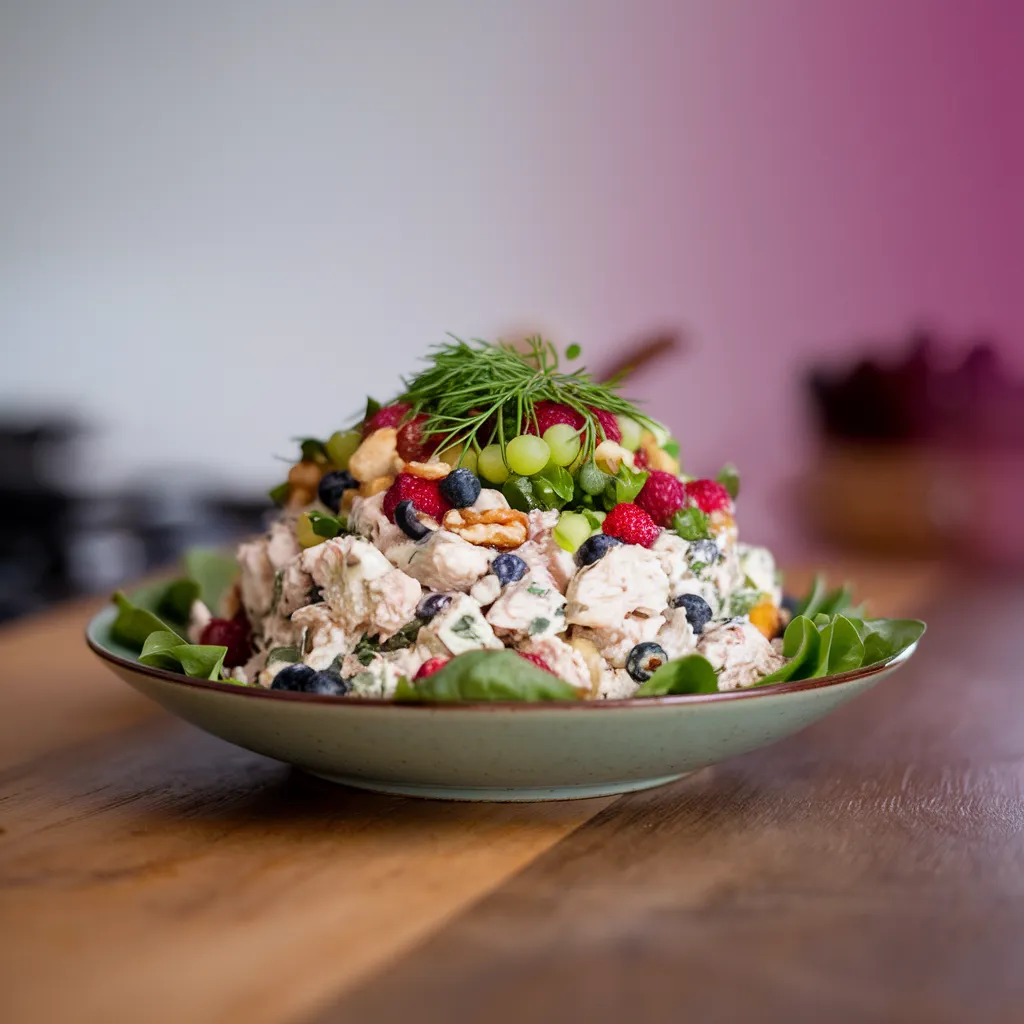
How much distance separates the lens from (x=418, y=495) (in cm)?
150

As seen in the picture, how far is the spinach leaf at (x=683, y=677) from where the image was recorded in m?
1.29

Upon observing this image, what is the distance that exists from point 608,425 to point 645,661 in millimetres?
356

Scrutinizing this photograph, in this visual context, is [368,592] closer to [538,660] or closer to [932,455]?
[538,660]

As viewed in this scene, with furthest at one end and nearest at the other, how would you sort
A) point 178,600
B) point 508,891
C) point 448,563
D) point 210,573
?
point 210,573 < point 178,600 < point 448,563 < point 508,891

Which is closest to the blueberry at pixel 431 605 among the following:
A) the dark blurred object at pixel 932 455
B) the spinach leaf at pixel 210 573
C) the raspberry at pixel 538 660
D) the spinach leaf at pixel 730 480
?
the raspberry at pixel 538 660

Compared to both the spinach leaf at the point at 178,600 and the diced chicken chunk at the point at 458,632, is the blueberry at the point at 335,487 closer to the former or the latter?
the diced chicken chunk at the point at 458,632

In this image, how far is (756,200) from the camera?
551 centimetres

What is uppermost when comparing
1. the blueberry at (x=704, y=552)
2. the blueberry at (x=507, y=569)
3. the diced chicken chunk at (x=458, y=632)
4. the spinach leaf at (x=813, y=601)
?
the blueberry at (x=507, y=569)

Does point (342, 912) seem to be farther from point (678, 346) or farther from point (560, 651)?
point (678, 346)

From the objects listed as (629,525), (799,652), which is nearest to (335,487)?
(629,525)

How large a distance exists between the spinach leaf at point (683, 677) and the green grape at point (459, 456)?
1.27 feet

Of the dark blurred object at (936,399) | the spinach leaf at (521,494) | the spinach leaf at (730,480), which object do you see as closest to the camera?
the spinach leaf at (521,494)

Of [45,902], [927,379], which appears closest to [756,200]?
[927,379]

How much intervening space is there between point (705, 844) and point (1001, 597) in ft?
6.51
